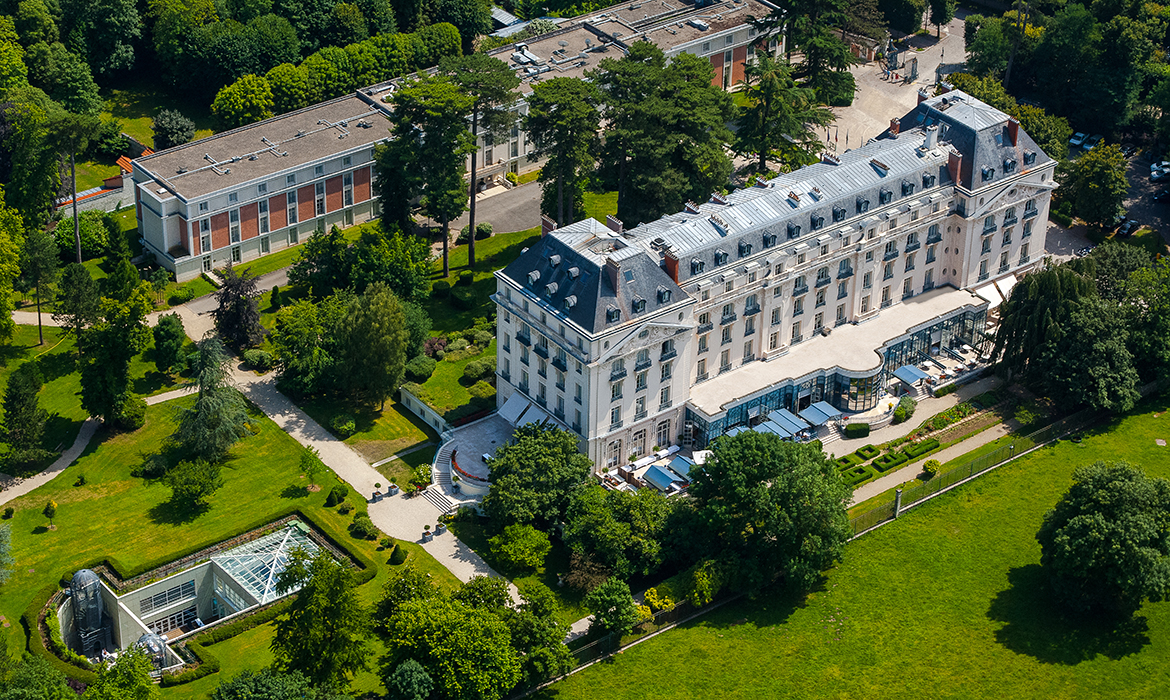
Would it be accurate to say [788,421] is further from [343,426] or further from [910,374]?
[343,426]

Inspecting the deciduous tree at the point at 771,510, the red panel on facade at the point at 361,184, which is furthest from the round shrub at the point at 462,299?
the deciduous tree at the point at 771,510

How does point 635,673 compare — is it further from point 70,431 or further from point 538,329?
point 70,431

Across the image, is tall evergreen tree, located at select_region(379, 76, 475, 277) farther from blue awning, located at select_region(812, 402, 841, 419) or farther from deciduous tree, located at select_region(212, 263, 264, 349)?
blue awning, located at select_region(812, 402, 841, 419)

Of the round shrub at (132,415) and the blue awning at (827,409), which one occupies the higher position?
the blue awning at (827,409)

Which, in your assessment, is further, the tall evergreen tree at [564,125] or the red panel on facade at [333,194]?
the red panel on facade at [333,194]

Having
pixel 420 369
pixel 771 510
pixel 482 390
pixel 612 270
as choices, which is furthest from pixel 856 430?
pixel 420 369

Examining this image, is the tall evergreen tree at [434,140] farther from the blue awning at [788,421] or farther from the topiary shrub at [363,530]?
the blue awning at [788,421]

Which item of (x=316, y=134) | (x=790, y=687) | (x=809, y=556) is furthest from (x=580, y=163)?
(x=790, y=687)
